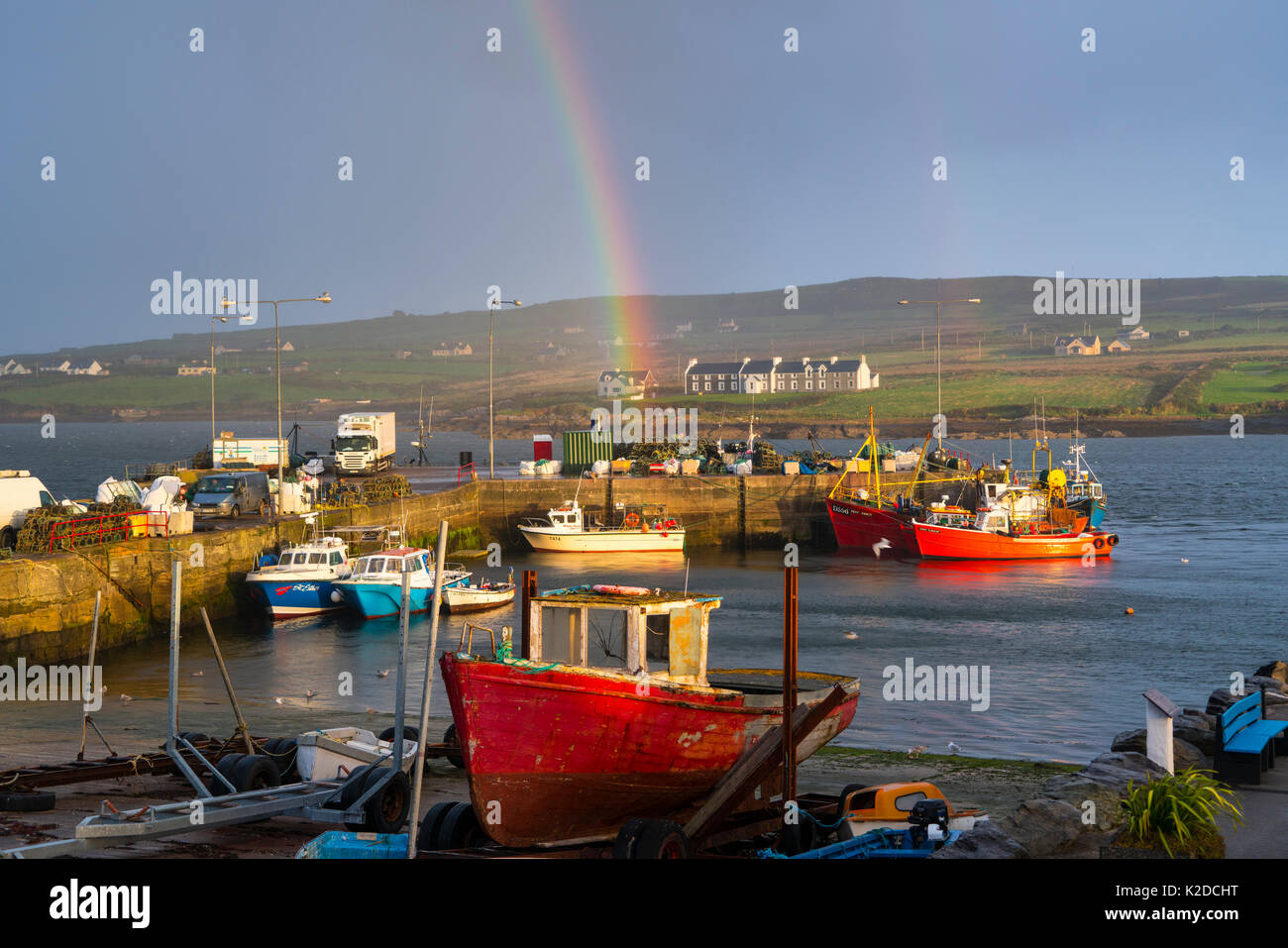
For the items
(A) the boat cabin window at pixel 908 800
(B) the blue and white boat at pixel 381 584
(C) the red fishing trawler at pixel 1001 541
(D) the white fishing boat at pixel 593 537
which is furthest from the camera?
(D) the white fishing boat at pixel 593 537

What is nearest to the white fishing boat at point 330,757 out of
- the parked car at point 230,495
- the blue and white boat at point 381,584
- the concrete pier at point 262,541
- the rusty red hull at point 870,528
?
the concrete pier at point 262,541

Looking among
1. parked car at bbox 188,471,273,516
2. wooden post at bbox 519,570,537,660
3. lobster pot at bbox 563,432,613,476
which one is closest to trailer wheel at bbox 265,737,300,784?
wooden post at bbox 519,570,537,660

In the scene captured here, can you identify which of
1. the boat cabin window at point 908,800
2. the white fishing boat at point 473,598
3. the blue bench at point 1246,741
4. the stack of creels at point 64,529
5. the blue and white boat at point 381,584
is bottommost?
the white fishing boat at point 473,598

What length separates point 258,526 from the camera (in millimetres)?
42750

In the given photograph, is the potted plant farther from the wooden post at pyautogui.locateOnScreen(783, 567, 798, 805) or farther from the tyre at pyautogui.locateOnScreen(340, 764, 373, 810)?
the tyre at pyautogui.locateOnScreen(340, 764, 373, 810)

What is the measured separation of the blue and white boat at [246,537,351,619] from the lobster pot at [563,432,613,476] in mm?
34050

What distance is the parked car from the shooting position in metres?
47.3

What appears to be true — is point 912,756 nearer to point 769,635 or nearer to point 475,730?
point 475,730

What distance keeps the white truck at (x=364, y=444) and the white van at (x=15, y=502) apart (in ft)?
96.7

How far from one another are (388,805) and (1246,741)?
10.2 m

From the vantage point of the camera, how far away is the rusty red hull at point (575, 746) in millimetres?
13164

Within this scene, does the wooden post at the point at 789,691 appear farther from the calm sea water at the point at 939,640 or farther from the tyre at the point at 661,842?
the calm sea water at the point at 939,640
